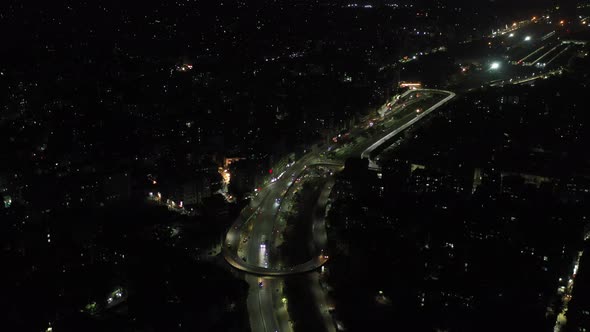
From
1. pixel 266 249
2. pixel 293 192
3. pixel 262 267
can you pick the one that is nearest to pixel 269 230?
pixel 266 249

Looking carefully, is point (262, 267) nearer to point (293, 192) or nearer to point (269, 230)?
point (269, 230)

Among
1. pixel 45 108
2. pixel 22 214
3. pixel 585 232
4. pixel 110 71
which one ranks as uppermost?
pixel 110 71

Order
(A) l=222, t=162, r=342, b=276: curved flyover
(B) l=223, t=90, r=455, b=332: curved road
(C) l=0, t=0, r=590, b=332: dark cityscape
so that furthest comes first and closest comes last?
(A) l=222, t=162, r=342, b=276: curved flyover, (C) l=0, t=0, r=590, b=332: dark cityscape, (B) l=223, t=90, r=455, b=332: curved road

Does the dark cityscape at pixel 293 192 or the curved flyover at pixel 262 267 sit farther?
the curved flyover at pixel 262 267

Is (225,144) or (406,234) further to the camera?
(225,144)

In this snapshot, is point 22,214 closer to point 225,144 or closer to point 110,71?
point 225,144

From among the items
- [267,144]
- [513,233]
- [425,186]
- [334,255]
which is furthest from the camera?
[267,144]

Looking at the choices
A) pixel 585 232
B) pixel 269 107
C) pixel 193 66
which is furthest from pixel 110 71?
pixel 585 232

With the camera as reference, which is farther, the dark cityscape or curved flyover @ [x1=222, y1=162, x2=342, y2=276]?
curved flyover @ [x1=222, y1=162, x2=342, y2=276]

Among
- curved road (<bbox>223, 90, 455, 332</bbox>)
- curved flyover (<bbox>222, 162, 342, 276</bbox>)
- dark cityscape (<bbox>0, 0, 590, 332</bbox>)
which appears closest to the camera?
curved road (<bbox>223, 90, 455, 332</bbox>)
